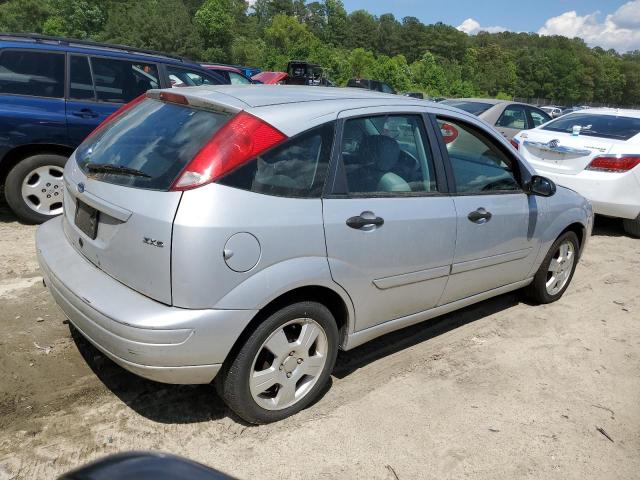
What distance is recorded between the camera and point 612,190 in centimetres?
703

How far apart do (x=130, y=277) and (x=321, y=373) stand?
1.16 metres

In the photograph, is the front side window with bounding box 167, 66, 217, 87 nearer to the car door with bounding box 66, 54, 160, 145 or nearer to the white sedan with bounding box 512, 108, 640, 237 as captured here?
the car door with bounding box 66, 54, 160, 145

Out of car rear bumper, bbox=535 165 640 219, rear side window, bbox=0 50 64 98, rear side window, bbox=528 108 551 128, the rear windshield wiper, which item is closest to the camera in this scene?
the rear windshield wiper

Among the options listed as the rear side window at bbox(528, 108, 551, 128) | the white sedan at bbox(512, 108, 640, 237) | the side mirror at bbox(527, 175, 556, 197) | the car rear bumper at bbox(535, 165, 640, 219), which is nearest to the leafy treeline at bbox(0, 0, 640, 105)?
the rear side window at bbox(528, 108, 551, 128)

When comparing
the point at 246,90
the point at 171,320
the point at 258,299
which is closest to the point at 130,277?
the point at 171,320

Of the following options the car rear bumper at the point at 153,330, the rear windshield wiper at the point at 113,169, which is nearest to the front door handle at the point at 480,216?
the car rear bumper at the point at 153,330

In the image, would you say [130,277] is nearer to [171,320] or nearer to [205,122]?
[171,320]

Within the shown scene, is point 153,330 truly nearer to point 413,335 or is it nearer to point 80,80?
point 413,335

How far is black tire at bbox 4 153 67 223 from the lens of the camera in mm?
5402

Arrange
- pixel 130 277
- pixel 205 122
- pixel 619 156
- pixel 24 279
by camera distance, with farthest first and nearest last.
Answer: pixel 619 156, pixel 24 279, pixel 205 122, pixel 130 277

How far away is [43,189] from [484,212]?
436 cm

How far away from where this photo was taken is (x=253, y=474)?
2559 mm

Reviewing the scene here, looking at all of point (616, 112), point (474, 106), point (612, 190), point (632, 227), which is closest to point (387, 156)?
point (612, 190)

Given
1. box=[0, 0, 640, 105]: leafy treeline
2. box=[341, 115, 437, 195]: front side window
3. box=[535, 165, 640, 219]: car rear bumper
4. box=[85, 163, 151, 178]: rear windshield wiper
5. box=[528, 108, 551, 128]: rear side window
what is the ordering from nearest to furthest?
box=[85, 163, 151, 178]: rear windshield wiper
box=[341, 115, 437, 195]: front side window
box=[535, 165, 640, 219]: car rear bumper
box=[528, 108, 551, 128]: rear side window
box=[0, 0, 640, 105]: leafy treeline
